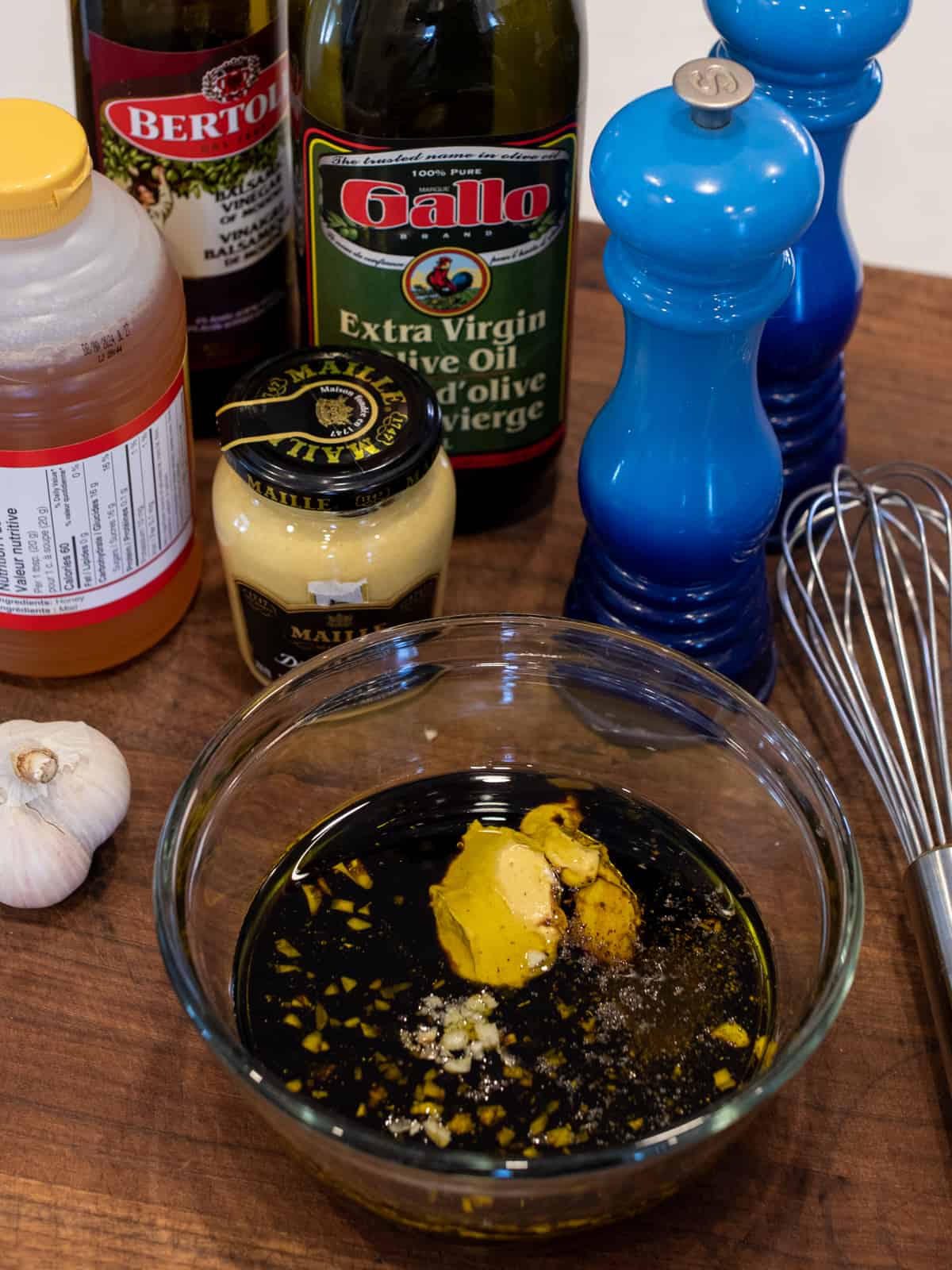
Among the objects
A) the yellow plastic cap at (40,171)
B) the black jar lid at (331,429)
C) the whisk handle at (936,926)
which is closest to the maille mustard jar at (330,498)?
the black jar lid at (331,429)

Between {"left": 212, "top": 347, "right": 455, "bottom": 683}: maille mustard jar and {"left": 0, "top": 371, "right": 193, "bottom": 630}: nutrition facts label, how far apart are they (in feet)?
0.10

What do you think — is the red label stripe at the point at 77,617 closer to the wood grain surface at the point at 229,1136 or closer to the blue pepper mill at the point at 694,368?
the wood grain surface at the point at 229,1136

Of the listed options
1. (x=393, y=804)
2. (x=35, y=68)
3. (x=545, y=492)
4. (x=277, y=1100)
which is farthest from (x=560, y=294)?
(x=35, y=68)

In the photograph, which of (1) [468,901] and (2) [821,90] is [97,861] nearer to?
(1) [468,901]

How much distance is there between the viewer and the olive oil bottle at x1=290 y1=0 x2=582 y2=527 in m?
0.69

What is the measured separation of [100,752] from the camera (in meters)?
0.68

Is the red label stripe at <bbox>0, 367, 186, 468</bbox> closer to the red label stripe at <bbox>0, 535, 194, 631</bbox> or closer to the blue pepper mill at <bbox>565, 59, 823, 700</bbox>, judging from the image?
the red label stripe at <bbox>0, 535, 194, 631</bbox>

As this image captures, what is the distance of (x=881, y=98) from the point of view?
147 centimetres

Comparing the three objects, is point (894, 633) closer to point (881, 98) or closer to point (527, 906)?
point (527, 906)

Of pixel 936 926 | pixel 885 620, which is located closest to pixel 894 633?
pixel 885 620

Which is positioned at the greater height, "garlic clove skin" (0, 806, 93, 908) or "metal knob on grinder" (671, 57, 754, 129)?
"metal knob on grinder" (671, 57, 754, 129)

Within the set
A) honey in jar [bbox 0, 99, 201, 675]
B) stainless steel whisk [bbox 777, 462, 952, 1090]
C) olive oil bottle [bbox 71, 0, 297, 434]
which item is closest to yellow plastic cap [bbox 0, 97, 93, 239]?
honey in jar [bbox 0, 99, 201, 675]

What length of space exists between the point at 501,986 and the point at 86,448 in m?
0.27

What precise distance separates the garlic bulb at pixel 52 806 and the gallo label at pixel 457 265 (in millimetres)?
231
